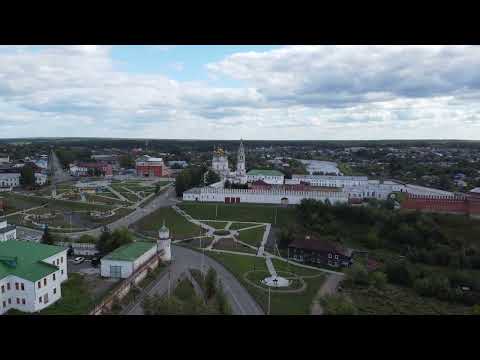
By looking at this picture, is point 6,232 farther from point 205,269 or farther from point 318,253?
point 318,253

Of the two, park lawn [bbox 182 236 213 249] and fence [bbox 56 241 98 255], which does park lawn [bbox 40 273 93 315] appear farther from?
park lawn [bbox 182 236 213 249]

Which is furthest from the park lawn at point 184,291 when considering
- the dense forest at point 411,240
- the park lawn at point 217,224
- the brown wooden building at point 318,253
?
the park lawn at point 217,224

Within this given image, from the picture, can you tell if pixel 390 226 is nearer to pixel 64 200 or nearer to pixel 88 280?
pixel 88 280

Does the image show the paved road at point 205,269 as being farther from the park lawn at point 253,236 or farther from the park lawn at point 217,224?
the park lawn at point 217,224

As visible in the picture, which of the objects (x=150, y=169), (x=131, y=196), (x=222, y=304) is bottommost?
(x=222, y=304)

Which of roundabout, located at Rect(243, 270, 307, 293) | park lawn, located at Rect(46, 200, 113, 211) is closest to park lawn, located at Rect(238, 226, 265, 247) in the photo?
roundabout, located at Rect(243, 270, 307, 293)

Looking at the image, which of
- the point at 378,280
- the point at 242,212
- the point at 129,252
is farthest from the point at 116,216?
the point at 378,280
